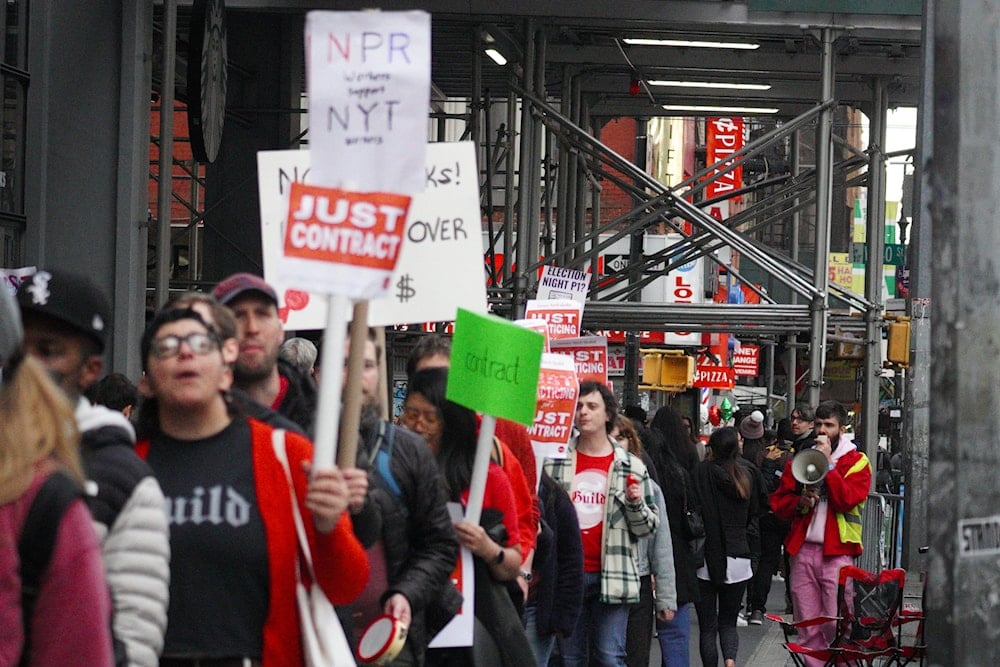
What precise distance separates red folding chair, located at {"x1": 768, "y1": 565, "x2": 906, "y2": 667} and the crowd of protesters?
1785 millimetres

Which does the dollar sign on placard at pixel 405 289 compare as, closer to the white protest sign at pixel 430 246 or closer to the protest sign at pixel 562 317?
the white protest sign at pixel 430 246

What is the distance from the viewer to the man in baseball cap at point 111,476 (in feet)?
12.9

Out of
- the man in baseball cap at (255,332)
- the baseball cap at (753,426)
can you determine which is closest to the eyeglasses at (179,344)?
the man in baseball cap at (255,332)

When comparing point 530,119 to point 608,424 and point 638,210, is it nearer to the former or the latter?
point 638,210

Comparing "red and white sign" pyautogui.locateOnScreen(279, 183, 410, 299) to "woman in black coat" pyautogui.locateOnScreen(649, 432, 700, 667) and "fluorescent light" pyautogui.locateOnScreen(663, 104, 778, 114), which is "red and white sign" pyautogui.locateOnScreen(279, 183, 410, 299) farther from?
"fluorescent light" pyautogui.locateOnScreen(663, 104, 778, 114)

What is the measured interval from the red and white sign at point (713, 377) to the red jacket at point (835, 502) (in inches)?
1273

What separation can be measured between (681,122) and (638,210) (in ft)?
131

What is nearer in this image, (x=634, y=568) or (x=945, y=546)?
(x=945, y=546)

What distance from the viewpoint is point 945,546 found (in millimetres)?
6762

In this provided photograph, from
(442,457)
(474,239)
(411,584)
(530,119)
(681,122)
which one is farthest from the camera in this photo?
(681,122)

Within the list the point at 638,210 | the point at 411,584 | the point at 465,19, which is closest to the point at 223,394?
the point at 411,584

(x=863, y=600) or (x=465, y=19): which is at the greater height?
(x=465, y=19)

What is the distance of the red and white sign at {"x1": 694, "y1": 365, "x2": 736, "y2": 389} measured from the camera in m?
45.0

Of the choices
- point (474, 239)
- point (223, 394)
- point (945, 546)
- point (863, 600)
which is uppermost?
point (474, 239)
